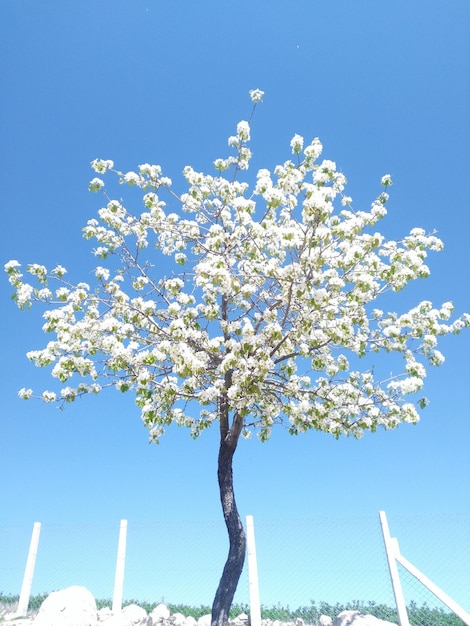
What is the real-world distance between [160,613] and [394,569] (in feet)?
15.9

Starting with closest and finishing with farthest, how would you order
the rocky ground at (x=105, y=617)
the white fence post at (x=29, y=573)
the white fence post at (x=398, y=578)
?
the white fence post at (x=398, y=578) < the rocky ground at (x=105, y=617) < the white fence post at (x=29, y=573)

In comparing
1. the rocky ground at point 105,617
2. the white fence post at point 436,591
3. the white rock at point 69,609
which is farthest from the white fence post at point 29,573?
the white fence post at point 436,591

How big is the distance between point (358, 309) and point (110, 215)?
5.35m

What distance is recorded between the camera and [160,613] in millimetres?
10633

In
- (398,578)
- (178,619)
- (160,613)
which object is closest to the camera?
(398,578)

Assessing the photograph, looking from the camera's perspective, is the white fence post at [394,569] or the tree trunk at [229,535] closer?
the tree trunk at [229,535]

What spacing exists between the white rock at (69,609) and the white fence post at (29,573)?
1.79 metres

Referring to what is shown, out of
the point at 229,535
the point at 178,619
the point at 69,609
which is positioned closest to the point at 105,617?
the point at 69,609

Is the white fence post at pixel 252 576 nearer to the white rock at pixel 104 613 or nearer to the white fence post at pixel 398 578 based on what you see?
the white fence post at pixel 398 578

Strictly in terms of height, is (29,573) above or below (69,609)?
above

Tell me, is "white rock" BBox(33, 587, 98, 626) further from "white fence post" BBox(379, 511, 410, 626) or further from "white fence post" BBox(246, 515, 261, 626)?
"white fence post" BBox(379, 511, 410, 626)

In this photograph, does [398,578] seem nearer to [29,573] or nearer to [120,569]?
[120,569]

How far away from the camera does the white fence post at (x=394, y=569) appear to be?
8773mm

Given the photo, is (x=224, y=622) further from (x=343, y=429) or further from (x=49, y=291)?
(x=49, y=291)
